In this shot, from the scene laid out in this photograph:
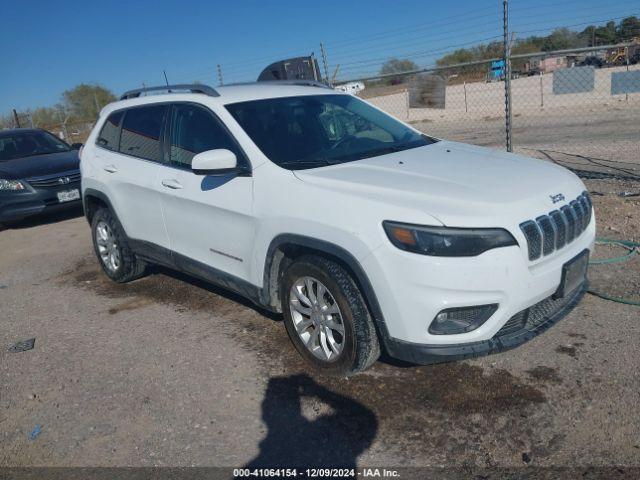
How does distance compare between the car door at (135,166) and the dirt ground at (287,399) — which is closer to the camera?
the dirt ground at (287,399)

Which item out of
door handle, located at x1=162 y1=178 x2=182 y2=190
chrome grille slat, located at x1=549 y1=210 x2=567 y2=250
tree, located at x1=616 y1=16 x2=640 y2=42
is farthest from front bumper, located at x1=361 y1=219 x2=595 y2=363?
tree, located at x1=616 y1=16 x2=640 y2=42

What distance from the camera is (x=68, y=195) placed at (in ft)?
31.4

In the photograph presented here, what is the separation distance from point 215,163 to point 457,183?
5.05ft

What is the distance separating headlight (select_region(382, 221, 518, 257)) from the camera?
2957 millimetres

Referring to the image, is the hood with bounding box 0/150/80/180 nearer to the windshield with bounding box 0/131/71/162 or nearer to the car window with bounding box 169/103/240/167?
the windshield with bounding box 0/131/71/162

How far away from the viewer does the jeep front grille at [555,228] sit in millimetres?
3094

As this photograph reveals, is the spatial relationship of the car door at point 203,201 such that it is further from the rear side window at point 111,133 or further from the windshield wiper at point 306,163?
the rear side window at point 111,133

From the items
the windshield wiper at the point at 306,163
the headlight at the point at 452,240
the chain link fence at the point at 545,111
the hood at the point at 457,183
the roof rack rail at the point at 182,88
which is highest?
the roof rack rail at the point at 182,88

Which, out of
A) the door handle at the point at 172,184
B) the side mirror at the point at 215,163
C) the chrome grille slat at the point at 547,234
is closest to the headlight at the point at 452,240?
the chrome grille slat at the point at 547,234

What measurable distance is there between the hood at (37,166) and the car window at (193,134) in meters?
5.83

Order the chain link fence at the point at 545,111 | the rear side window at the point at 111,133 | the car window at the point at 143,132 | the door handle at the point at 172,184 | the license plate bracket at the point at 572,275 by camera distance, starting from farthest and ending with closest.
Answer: the chain link fence at the point at 545,111, the rear side window at the point at 111,133, the car window at the point at 143,132, the door handle at the point at 172,184, the license plate bracket at the point at 572,275

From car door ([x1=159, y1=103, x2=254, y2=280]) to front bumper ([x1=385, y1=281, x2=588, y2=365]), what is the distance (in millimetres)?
1336

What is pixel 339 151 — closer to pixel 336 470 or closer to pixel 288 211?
pixel 288 211

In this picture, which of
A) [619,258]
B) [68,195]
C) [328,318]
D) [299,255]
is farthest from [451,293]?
[68,195]
